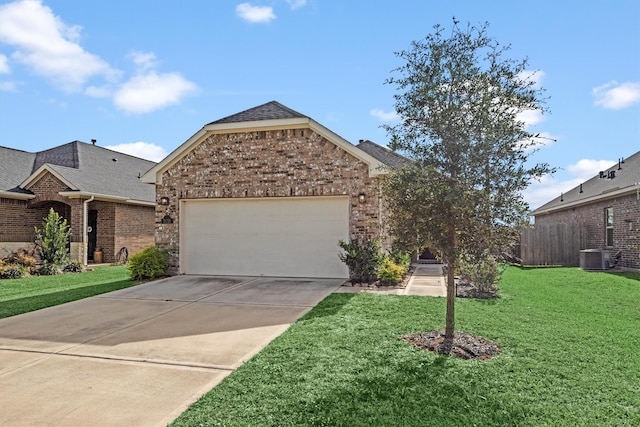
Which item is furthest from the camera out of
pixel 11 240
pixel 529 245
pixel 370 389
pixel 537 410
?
pixel 529 245

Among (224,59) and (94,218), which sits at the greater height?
(224,59)

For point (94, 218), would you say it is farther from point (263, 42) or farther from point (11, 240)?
point (263, 42)

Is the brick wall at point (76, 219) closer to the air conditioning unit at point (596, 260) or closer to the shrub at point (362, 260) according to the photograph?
the shrub at point (362, 260)

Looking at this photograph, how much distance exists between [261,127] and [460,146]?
755 cm

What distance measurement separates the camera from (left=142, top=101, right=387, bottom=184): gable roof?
35.6 feet

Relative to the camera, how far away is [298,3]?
9023mm

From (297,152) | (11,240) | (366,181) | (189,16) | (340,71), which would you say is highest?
(189,16)

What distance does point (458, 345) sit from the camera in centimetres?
507

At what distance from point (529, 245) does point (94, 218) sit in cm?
1802

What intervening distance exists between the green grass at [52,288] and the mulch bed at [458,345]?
23.0 ft

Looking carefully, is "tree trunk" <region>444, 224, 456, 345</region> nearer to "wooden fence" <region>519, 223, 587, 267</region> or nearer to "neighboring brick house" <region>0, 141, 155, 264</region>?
"wooden fence" <region>519, 223, 587, 267</region>

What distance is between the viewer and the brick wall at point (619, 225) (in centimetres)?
1380

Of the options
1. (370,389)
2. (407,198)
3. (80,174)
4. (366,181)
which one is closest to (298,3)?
(366,181)

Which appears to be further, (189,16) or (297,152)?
(297,152)
